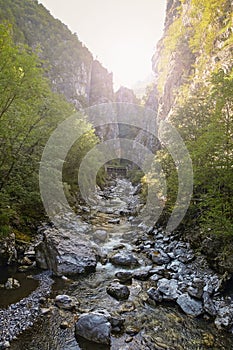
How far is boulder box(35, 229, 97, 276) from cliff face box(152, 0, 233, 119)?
18632mm

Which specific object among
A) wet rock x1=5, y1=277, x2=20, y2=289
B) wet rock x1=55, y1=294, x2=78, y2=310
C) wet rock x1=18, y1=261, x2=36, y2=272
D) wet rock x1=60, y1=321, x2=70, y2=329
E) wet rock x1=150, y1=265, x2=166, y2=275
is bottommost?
wet rock x1=60, y1=321, x2=70, y2=329

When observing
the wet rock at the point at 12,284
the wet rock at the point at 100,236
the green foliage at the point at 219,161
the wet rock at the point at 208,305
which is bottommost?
the wet rock at the point at 12,284

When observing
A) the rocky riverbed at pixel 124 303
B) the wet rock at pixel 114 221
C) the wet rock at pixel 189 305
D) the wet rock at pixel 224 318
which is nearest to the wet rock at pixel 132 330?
the rocky riverbed at pixel 124 303

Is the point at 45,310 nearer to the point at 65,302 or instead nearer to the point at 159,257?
the point at 65,302

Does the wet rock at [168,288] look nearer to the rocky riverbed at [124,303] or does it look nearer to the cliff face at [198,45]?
the rocky riverbed at [124,303]

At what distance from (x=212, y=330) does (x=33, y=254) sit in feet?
26.5

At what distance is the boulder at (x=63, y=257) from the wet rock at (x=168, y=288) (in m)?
3.18

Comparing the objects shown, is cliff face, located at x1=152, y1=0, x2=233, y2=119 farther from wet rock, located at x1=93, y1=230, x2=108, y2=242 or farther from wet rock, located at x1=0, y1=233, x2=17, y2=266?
wet rock, located at x1=0, y1=233, x2=17, y2=266

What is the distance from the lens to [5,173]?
36.8ft

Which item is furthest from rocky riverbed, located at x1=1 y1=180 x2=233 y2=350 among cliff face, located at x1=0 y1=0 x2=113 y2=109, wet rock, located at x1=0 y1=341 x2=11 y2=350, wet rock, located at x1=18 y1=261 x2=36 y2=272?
cliff face, located at x1=0 y1=0 x2=113 y2=109

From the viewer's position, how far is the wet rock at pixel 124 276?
34.2ft

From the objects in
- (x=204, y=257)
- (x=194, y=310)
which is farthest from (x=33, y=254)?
(x=204, y=257)

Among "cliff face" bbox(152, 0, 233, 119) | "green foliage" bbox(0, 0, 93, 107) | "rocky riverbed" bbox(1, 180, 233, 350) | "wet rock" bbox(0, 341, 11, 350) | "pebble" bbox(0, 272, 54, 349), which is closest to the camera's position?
"wet rock" bbox(0, 341, 11, 350)

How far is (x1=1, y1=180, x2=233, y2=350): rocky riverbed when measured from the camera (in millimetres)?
6707
